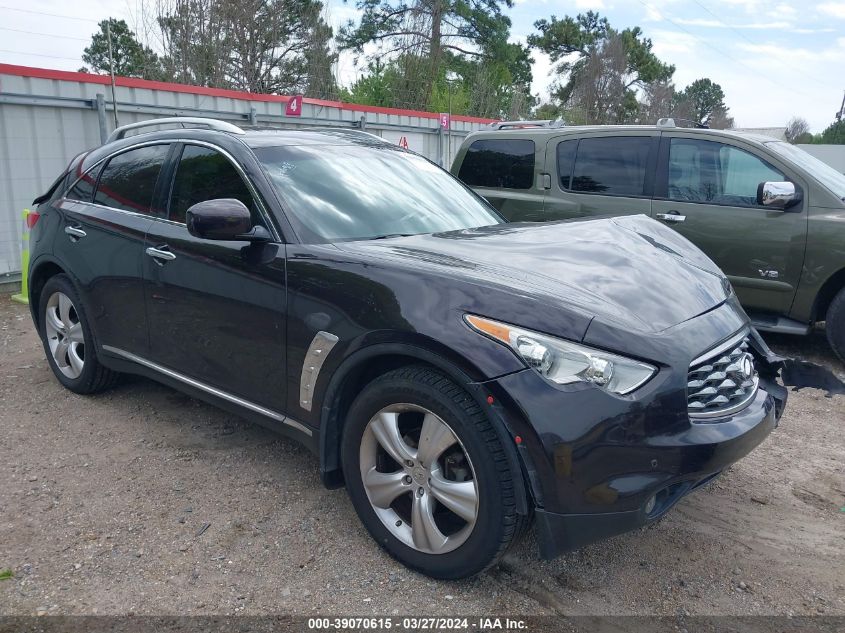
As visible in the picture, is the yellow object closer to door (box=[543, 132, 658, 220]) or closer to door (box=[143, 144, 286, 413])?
door (box=[143, 144, 286, 413])

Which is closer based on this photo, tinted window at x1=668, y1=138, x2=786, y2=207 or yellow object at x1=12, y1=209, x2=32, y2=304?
tinted window at x1=668, y1=138, x2=786, y2=207

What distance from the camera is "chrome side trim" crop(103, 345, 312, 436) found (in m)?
3.04

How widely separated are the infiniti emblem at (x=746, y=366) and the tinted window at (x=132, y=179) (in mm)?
2909

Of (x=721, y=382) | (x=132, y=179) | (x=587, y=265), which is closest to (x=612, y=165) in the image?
(x=587, y=265)

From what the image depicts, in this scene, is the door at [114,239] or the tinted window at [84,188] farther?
the tinted window at [84,188]

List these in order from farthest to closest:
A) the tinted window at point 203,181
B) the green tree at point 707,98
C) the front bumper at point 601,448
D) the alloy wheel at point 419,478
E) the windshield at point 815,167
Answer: the green tree at point 707,98, the windshield at point 815,167, the tinted window at point 203,181, the alloy wheel at point 419,478, the front bumper at point 601,448

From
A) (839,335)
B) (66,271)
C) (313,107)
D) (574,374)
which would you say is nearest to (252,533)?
(574,374)

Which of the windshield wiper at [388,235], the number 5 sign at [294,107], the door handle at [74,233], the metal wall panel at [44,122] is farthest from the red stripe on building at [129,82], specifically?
the windshield wiper at [388,235]

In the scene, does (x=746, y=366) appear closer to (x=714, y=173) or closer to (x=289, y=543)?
(x=289, y=543)

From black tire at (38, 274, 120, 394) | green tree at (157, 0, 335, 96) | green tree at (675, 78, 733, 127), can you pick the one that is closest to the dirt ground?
black tire at (38, 274, 120, 394)

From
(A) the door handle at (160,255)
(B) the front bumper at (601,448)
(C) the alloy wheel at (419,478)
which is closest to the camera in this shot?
(B) the front bumper at (601,448)

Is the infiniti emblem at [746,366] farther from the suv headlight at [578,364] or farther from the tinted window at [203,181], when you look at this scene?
the tinted window at [203,181]

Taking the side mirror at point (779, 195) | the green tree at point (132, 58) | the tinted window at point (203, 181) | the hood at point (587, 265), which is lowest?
the hood at point (587, 265)

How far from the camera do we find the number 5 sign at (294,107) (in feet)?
40.0
